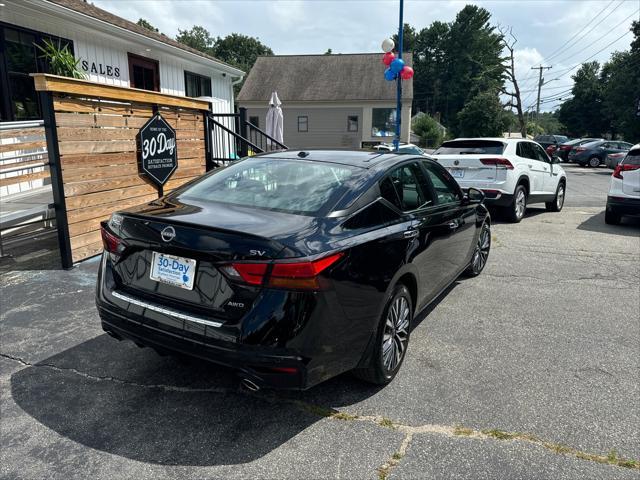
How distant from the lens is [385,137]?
31.6 metres

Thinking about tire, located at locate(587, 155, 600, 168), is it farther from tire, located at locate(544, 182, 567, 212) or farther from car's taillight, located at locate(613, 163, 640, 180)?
car's taillight, located at locate(613, 163, 640, 180)

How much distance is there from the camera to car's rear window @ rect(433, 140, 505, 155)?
884cm

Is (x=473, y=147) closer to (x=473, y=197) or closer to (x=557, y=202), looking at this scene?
(x=557, y=202)

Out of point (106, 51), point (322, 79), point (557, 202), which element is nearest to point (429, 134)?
point (322, 79)

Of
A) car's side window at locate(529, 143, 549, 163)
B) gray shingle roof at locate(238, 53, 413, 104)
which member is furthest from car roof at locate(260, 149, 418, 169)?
gray shingle roof at locate(238, 53, 413, 104)

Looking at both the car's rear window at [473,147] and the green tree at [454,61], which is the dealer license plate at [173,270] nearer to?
the car's rear window at [473,147]

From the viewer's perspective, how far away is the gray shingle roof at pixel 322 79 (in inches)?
1264

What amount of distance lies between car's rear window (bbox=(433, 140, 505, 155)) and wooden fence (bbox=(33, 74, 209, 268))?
523 centimetres

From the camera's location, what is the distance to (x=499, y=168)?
28.2 feet

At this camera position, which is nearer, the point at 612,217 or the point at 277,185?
the point at 277,185

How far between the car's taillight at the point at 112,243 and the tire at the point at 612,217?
928cm

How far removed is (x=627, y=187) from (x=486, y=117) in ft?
114

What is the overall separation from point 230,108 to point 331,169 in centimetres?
1454

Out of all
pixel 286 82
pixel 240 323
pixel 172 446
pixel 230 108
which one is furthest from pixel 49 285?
pixel 286 82
